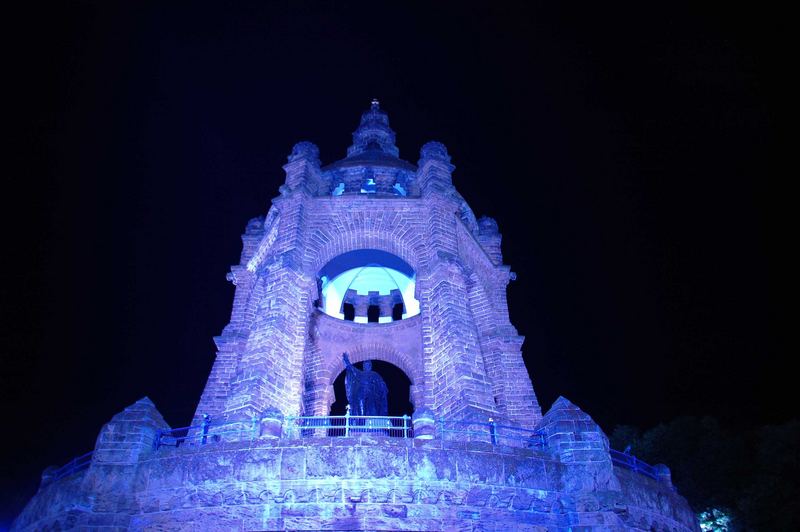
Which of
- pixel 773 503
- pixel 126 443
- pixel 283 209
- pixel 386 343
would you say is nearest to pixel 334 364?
pixel 386 343

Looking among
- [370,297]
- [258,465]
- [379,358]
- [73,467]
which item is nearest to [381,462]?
[258,465]

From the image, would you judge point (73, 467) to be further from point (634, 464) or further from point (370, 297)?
point (370, 297)

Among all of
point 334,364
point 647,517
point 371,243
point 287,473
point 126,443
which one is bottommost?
point 647,517

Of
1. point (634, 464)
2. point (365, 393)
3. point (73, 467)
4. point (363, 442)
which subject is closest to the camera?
point (363, 442)

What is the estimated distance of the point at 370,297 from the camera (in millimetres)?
26359

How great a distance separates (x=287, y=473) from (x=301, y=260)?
7565 mm

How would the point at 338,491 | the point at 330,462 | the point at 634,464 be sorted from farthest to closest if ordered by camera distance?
the point at 634,464, the point at 330,462, the point at 338,491

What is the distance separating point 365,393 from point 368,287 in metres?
10.9

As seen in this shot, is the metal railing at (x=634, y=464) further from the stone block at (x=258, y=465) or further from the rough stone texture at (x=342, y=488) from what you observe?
the stone block at (x=258, y=465)

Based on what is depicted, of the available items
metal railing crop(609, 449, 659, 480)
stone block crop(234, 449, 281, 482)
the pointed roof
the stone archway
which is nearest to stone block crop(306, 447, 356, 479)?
stone block crop(234, 449, 281, 482)

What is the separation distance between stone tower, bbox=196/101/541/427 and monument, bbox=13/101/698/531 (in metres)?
0.06

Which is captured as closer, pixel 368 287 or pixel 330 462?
pixel 330 462

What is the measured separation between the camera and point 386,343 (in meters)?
22.5

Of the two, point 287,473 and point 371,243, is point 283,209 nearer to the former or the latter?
point 371,243
